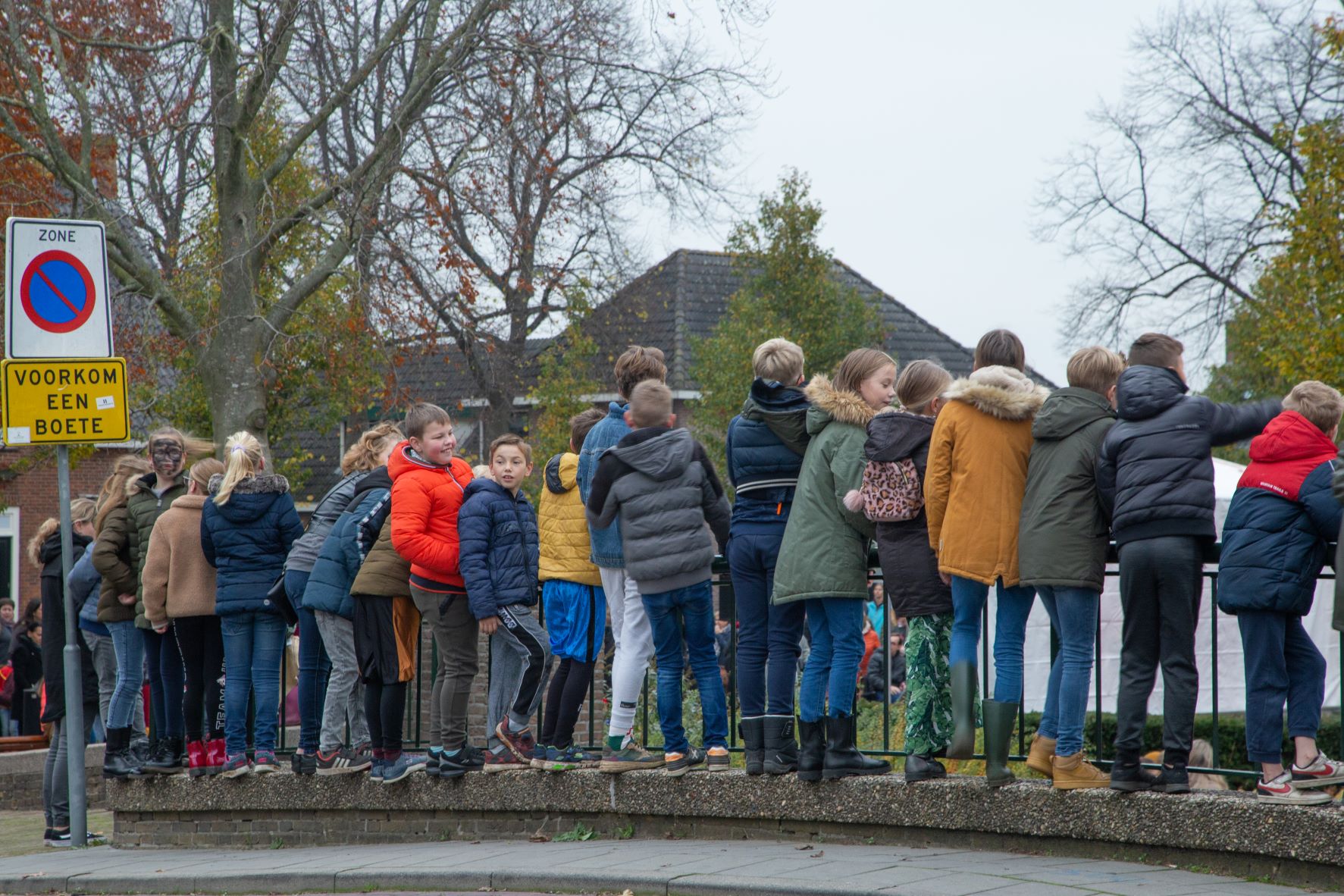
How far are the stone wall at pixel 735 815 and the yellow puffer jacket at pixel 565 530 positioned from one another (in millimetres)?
1053

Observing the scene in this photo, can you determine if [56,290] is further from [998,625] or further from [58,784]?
[998,625]

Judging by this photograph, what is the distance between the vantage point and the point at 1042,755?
6457 millimetres

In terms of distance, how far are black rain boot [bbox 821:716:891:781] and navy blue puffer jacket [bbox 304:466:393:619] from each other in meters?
2.87

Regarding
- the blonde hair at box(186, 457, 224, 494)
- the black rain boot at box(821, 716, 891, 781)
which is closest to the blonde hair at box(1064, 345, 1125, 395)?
the black rain boot at box(821, 716, 891, 781)

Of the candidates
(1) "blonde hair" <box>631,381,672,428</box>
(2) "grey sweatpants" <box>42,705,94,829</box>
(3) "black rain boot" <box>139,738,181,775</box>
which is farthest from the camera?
(2) "grey sweatpants" <box>42,705,94,829</box>

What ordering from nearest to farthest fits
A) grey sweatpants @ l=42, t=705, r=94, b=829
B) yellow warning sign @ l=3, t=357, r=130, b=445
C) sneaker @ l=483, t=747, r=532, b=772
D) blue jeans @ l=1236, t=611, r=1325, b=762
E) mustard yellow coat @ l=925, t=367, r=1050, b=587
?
1. blue jeans @ l=1236, t=611, r=1325, b=762
2. mustard yellow coat @ l=925, t=367, r=1050, b=587
3. sneaker @ l=483, t=747, r=532, b=772
4. yellow warning sign @ l=3, t=357, r=130, b=445
5. grey sweatpants @ l=42, t=705, r=94, b=829

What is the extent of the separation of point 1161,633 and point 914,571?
1.11 metres

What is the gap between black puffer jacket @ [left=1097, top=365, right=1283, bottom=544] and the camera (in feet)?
19.4

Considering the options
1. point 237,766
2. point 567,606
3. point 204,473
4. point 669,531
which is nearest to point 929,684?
point 669,531

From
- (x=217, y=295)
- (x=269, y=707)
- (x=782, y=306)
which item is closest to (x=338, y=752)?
(x=269, y=707)

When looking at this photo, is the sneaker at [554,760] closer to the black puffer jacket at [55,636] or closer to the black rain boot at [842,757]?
the black rain boot at [842,757]

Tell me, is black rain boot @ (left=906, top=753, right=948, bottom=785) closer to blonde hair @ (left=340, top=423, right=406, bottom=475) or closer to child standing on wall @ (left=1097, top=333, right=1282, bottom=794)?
child standing on wall @ (left=1097, top=333, right=1282, bottom=794)

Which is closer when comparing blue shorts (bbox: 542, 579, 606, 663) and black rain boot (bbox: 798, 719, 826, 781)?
black rain boot (bbox: 798, 719, 826, 781)

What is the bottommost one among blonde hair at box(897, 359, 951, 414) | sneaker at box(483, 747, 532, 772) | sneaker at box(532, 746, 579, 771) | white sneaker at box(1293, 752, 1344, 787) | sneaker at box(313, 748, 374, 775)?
sneaker at box(313, 748, 374, 775)
